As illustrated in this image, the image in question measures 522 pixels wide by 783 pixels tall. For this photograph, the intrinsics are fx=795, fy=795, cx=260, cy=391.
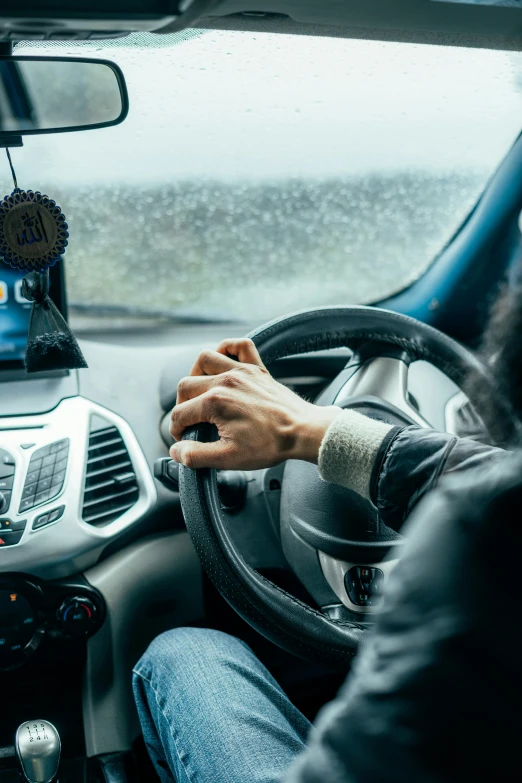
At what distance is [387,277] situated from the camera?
6.59 ft

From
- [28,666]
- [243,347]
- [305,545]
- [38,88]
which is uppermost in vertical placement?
[38,88]

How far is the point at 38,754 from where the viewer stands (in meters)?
1.25

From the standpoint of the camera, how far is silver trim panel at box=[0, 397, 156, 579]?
1.32m

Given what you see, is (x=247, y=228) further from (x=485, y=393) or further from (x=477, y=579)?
(x=477, y=579)

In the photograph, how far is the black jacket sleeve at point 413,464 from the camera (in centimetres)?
99

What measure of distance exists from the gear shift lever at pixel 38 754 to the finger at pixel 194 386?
0.61m

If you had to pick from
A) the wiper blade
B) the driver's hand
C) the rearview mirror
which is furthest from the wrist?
the wiper blade

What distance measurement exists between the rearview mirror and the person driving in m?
0.42

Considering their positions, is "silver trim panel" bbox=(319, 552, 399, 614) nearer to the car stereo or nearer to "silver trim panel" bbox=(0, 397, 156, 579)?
"silver trim panel" bbox=(0, 397, 156, 579)

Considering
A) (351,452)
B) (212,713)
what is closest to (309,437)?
(351,452)

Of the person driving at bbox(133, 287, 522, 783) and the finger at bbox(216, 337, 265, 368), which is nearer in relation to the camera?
the person driving at bbox(133, 287, 522, 783)

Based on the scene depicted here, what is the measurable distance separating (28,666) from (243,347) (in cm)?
71

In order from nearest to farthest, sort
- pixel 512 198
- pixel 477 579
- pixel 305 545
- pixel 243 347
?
pixel 477 579
pixel 243 347
pixel 305 545
pixel 512 198

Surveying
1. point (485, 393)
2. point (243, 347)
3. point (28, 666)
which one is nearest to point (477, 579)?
point (243, 347)
